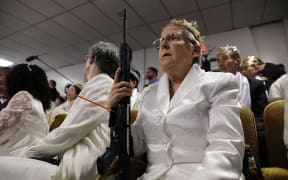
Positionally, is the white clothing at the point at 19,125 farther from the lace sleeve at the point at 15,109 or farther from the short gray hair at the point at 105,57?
the short gray hair at the point at 105,57

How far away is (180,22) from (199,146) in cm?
65

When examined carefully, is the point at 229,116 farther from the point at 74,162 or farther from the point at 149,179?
the point at 74,162

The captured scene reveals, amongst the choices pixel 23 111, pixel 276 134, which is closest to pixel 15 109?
pixel 23 111

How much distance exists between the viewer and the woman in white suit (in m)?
0.69

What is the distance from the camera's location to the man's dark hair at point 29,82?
1537 mm

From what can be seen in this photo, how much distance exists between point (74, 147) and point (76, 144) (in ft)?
0.06

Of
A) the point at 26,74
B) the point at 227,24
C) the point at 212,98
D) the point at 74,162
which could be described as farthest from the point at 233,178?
the point at 227,24

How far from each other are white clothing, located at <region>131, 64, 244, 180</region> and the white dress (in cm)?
19

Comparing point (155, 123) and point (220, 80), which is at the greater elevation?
point (220, 80)

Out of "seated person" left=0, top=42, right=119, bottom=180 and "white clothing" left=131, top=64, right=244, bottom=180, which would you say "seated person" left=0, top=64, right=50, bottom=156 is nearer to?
"seated person" left=0, top=42, right=119, bottom=180

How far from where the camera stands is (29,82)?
5.14 ft

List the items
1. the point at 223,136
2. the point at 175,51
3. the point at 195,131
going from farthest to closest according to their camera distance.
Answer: the point at 175,51 < the point at 195,131 < the point at 223,136

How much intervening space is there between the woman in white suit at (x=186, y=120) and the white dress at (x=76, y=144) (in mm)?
198

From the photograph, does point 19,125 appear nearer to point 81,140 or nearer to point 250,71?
point 81,140
